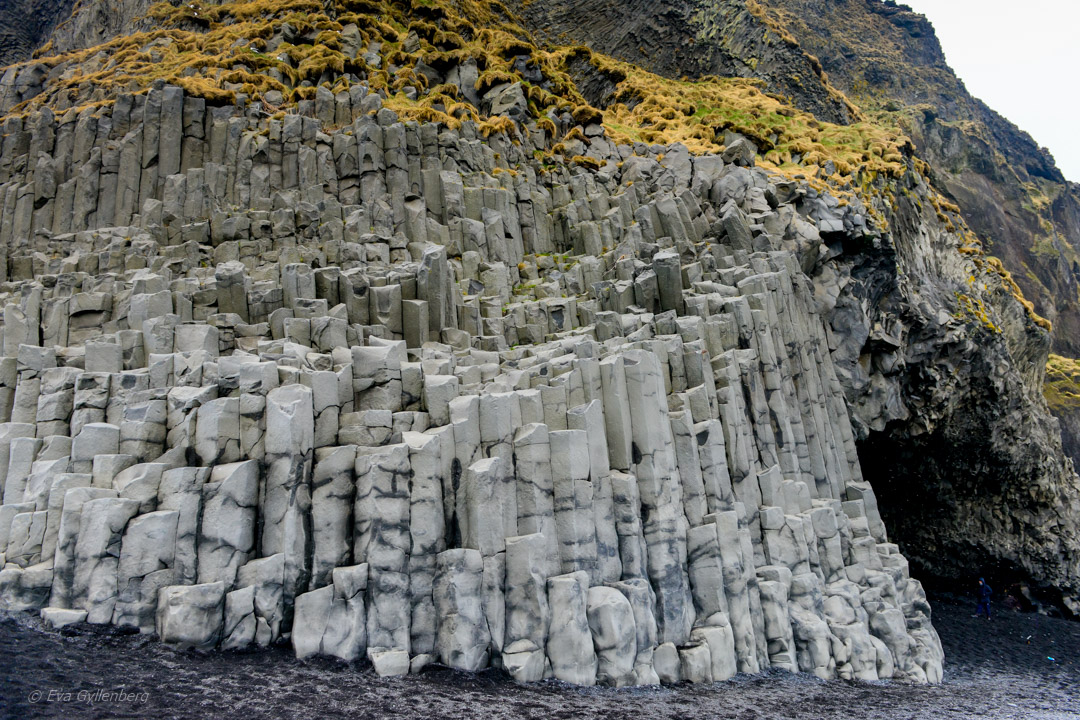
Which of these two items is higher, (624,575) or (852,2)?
(852,2)

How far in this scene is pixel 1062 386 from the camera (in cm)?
4812

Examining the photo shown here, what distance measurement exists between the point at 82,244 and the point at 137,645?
1525 cm

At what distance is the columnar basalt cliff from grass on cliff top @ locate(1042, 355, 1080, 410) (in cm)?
1239

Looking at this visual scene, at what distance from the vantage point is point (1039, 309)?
185 ft

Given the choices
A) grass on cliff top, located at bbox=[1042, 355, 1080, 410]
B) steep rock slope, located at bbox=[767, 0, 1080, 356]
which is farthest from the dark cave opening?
steep rock slope, located at bbox=[767, 0, 1080, 356]

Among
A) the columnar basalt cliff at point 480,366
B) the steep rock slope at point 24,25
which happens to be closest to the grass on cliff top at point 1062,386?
the columnar basalt cliff at point 480,366

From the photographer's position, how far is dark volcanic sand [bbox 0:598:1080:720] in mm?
10750

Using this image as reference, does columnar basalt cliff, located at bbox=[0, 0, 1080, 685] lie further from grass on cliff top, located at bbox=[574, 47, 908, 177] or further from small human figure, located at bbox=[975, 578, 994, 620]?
small human figure, located at bbox=[975, 578, 994, 620]

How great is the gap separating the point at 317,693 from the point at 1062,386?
166ft

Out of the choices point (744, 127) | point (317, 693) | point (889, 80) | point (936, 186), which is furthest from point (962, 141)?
point (317, 693)

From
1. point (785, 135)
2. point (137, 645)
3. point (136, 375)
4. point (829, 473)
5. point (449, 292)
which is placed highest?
point (785, 135)

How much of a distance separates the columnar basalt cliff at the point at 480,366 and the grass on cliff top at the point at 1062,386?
1239cm

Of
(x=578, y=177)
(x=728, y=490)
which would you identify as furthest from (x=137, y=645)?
(x=578, y=177)

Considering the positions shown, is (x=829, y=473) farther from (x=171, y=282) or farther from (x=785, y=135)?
(x=171, y=282)
